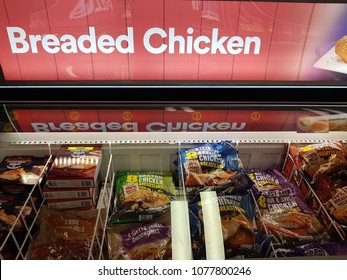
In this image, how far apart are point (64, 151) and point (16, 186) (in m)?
0.25

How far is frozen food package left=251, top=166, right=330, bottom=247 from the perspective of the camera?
3.92 feet

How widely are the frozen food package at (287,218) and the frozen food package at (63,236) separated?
26.7 inches

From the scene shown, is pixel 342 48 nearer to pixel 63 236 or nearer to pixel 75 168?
pixel 75 168

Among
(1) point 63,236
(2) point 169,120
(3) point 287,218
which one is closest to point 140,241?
(1) point 63,236

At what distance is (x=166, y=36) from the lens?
1.27 metres

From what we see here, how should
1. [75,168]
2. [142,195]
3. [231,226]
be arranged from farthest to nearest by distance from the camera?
[142,195]
[75,168]
[231,226]

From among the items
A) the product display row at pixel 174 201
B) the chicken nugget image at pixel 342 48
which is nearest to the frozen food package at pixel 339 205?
the product display row at pixel 174 201

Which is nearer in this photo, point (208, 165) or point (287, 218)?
point (287, 218)

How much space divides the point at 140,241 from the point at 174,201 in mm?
198

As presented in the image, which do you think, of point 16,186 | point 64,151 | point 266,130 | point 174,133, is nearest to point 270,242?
point 266,130

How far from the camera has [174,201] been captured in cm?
114

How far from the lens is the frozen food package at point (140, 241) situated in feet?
3.62

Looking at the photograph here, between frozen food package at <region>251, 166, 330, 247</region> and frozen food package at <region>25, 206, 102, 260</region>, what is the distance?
2.22ft
